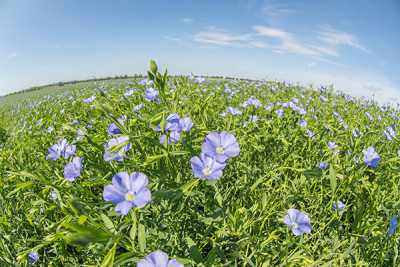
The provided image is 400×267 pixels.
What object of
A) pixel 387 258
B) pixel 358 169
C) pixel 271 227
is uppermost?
pixel 358 169

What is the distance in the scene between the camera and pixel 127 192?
3.11 ft

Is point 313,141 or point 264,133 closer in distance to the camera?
point 264,133

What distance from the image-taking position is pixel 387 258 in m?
1.43

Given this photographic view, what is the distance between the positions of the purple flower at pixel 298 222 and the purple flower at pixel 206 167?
14.8 inches

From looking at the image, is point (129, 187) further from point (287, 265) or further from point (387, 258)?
point (387, 258)

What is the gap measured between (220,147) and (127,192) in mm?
394

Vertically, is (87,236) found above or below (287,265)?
above

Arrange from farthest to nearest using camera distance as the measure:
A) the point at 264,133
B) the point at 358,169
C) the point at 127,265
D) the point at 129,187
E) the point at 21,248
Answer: the point at 264,133
the point at 358,169
the point at 21,248
the point at 127,265
the point at 129,187

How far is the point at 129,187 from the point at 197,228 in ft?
2.01

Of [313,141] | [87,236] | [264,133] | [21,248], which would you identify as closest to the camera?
[87,236]

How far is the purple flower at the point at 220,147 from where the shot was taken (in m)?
1.12

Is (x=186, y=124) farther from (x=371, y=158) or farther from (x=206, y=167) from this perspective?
(x=371, y=158)

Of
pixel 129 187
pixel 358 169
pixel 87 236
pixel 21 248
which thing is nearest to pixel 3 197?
pixel 21 248

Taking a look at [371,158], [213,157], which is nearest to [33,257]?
[213,157]
